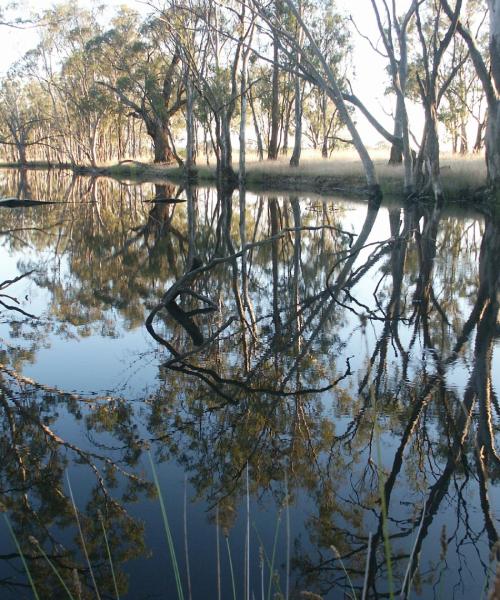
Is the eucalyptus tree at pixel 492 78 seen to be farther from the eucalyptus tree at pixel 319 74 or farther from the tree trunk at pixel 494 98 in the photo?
the eucalyptus tree at pixel 319 74

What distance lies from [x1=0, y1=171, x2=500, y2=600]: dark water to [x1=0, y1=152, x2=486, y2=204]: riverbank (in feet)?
37.0

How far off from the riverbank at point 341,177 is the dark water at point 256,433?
11.3m

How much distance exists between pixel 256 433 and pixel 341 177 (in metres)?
21.3

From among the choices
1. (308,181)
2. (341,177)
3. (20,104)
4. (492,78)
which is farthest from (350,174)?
(20,104)

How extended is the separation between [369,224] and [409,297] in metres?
6.51

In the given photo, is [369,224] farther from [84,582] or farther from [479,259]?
[84,582]

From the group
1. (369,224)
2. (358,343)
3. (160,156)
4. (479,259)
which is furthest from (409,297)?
(160,156)

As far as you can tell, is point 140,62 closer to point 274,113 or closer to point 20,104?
point 274,113

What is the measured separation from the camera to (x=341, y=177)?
2342 centimetres

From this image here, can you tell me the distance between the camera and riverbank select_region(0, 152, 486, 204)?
1797cm

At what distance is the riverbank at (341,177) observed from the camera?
1797 cm

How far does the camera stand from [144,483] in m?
2.72

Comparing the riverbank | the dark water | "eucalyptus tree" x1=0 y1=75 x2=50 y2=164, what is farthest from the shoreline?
"eucalyptus tree" x1=0 y1=75 x2=50 y2=164

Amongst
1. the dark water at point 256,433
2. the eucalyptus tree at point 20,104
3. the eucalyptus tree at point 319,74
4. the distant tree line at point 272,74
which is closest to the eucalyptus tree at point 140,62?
the distant tree line at point 272,74
